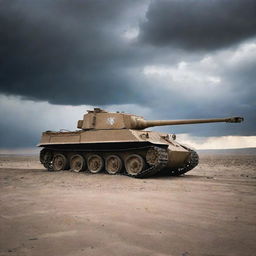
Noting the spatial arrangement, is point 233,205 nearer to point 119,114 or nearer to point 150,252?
point 150,252

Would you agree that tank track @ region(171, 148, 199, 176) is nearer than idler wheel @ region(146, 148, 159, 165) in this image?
No

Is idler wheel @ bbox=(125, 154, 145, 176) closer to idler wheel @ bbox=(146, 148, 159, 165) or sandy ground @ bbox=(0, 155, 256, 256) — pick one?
idler wheel @ bbox=(146, 148, 159, 165)

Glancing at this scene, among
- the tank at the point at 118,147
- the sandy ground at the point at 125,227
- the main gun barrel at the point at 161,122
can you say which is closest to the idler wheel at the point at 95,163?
the tank at the point at 118,147

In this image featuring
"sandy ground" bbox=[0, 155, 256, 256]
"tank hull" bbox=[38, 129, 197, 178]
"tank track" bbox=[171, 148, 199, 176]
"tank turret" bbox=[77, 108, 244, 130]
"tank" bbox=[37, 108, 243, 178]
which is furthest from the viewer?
"tank track" bbox=[171, 148, 199, 176]

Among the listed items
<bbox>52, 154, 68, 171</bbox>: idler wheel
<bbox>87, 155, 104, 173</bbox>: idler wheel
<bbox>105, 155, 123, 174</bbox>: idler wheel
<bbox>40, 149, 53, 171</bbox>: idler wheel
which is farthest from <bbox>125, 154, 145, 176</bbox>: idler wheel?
<bbox>40, 149, 53, 171</bbox>: idler wheel

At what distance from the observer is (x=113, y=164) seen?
17.7 m

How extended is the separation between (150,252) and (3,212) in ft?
11.2

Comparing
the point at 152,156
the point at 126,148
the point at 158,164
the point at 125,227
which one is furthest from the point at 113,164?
the point at 125,227

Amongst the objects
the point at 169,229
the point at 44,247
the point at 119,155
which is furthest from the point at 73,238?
the point at 119,155

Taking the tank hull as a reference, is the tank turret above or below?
above

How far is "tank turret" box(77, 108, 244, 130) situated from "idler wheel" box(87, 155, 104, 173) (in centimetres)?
171

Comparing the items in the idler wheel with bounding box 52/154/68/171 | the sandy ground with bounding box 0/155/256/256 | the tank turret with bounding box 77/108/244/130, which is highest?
the tank turret with bounding box 77/108/244/130

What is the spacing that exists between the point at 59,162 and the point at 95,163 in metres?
3.04

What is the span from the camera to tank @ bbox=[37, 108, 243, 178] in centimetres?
1620
